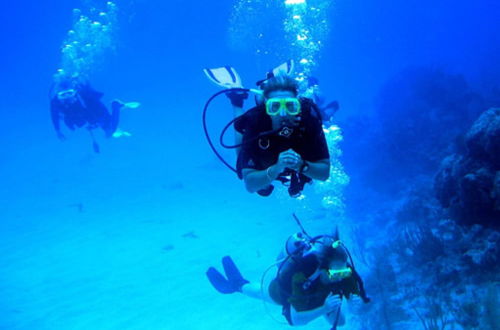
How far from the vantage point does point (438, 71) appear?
25375 mm

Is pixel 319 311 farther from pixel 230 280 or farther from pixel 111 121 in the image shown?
pixel 111 121

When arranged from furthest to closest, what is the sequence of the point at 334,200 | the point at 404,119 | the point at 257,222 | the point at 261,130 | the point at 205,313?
the point at 404,119
the point at 334,200
the point at 257,222
the point at 205,313
the point at 261,130

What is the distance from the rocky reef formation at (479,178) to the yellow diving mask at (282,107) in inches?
248

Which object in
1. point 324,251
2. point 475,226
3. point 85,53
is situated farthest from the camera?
point 85,53

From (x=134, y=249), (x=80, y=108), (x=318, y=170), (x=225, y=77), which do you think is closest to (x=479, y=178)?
(x=318, y=170)

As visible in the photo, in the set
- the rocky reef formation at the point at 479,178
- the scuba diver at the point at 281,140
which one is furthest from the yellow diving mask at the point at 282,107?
the rocky reef formation at the point at 479,178

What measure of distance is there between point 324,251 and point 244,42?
282 feet

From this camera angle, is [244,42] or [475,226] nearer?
[475,226]

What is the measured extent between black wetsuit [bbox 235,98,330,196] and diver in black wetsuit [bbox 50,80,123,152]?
778cm

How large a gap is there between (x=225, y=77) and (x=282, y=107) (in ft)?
4.95

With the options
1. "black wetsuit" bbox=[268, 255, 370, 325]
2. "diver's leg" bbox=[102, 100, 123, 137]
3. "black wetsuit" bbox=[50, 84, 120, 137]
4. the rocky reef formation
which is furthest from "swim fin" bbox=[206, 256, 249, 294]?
the rocky reef formation

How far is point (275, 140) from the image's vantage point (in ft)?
10.3

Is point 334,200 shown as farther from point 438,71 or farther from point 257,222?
point 438,71

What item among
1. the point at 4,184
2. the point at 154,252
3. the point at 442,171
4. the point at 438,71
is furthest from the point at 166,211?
the point at 438,71
